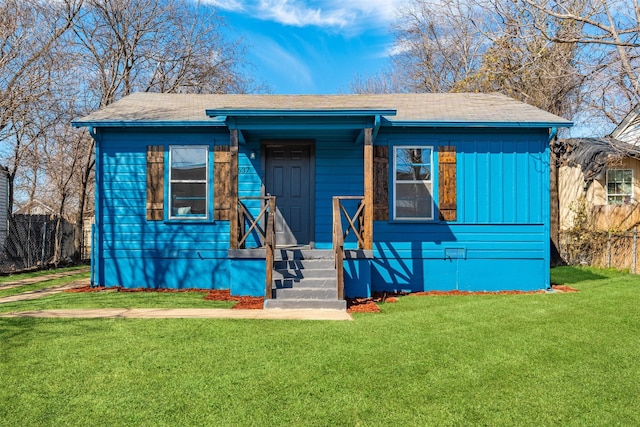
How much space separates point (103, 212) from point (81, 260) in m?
7.20

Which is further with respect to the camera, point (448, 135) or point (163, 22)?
point (163, 22)

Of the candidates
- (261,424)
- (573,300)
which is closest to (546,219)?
(573,300)

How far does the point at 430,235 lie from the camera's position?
889cm

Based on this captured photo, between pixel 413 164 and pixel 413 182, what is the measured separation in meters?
0.37

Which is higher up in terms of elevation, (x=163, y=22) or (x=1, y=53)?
(x=163, y=22)

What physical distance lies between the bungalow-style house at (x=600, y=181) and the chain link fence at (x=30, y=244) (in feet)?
52.3

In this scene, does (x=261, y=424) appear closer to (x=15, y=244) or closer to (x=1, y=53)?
(x=15, y=244)

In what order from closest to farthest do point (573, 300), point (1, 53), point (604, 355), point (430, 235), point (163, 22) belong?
point (604, 355)
point (573, 300)
point (430, 235)
point (1, 53)
point (163, 22)

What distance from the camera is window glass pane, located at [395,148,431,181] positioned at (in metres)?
9.04

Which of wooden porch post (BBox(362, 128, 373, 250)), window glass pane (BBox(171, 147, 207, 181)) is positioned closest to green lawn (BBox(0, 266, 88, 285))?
window glass pane (BBox(171, 147, 207, 181))

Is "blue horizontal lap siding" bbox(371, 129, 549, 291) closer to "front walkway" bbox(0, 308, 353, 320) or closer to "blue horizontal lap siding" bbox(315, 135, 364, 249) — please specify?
"blue horizontal lap siding" bbox(315, 135, 364, 249)

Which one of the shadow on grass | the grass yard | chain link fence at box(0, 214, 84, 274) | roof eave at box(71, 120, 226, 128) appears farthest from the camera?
chain link fence at box(0, 214, 84, 274)

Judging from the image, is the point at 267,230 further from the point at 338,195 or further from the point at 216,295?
the point at 338,195

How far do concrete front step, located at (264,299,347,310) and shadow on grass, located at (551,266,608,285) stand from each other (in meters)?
5.78
